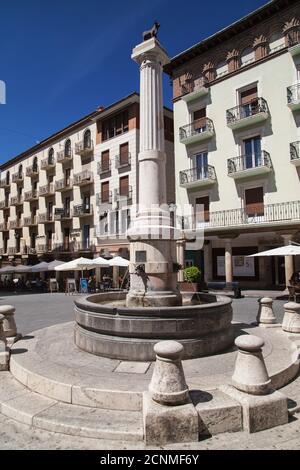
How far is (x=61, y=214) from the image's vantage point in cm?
3012

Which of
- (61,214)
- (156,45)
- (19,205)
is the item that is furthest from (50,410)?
(19,205)

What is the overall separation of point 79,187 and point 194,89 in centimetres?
1320

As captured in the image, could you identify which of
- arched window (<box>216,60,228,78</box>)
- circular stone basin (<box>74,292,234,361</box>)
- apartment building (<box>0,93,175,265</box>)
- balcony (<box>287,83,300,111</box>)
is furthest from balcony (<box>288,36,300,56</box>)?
circular stone basin (<box>74,292,234,361</box>)

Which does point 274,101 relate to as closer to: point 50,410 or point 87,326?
point 87,326

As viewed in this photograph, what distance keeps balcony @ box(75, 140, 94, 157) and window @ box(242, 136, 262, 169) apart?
1401 cm

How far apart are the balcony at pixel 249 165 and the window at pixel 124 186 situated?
8315mm

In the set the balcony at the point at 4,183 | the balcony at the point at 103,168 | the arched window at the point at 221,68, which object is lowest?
the balcony at the point at 103,168

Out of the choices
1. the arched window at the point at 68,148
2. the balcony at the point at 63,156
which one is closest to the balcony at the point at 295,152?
the balcony at the point at 63,156

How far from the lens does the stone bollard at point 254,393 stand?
3.21 meters

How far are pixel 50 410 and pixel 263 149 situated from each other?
60.7ft

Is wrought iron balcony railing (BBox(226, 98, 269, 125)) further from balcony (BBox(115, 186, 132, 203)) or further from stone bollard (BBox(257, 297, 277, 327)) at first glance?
stone bollard (BBox(257, 297, 277, 327))

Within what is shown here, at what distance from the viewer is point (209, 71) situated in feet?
69.8

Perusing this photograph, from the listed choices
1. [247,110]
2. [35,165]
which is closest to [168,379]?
[247,110]

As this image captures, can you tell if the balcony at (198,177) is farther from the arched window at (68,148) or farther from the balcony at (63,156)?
the arched window at (68,148)
